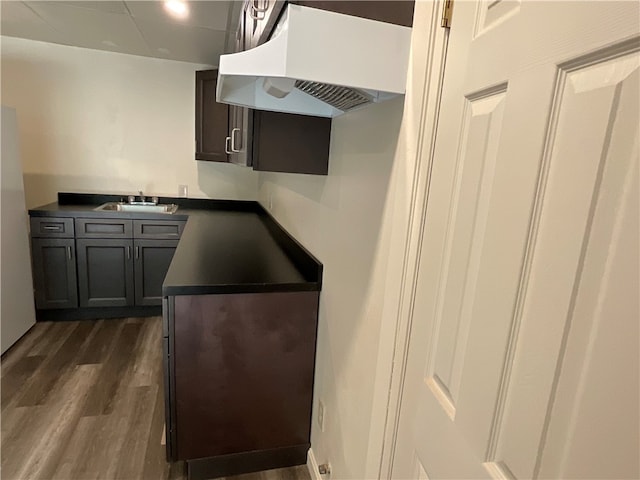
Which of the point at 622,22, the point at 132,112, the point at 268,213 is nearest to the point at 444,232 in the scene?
the point at 622,22

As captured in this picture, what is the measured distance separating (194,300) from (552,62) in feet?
4.53

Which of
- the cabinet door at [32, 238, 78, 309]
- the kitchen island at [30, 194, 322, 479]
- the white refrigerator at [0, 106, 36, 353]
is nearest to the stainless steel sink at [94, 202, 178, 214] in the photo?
the cabinet door at [32, 238, 78, 309]

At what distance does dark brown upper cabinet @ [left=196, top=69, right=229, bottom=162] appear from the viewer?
330 centimetres

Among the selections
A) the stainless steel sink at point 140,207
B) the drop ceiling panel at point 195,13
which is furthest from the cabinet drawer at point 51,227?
the drop ceiling panel at point 195,13

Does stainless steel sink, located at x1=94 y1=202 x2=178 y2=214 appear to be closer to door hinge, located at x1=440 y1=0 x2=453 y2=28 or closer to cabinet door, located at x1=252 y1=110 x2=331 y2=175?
cabinet door, located at x1=252 y1=110 x2=331 y2=175

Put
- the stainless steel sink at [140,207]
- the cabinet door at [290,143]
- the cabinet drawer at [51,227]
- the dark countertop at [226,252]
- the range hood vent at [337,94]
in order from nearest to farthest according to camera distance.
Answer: the range hood vent at [337,94], the cabinet door at [290,143], the dark countertop at [226,252], the cabinet drawer at [51,227], the stainless steel sink at [140,207]

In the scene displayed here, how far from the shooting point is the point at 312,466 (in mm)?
1747

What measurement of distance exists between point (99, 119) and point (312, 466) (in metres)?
3.41

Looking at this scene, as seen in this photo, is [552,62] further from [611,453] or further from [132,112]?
[132,112]

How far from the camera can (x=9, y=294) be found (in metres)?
2.66

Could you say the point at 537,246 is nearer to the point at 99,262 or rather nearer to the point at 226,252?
the point at 226,252

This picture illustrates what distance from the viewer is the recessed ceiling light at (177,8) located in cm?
220

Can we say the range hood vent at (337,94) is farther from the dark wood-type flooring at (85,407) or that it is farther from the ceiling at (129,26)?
the dark wood-type flooring at (85,407)

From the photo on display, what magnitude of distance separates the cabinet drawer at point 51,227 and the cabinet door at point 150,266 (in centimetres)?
52
